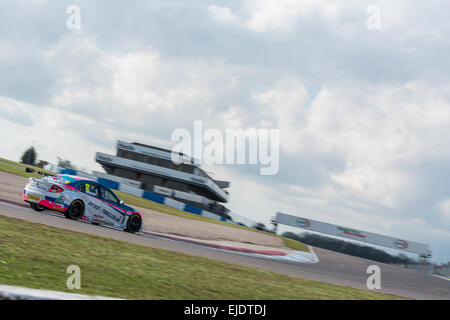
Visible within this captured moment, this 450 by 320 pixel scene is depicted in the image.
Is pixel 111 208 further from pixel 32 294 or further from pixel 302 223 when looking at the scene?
pixel 302 223

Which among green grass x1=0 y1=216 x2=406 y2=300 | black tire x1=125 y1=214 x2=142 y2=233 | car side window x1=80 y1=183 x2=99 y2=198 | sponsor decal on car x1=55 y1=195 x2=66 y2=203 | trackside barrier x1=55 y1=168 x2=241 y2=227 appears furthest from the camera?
trackside barrier x1=55 y1=168 x2=241 y2=227

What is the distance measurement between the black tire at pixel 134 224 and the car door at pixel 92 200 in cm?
85

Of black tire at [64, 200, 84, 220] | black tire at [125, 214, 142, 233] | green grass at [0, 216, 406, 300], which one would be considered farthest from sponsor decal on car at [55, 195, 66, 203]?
green grass at [0, 216, 406, 300]

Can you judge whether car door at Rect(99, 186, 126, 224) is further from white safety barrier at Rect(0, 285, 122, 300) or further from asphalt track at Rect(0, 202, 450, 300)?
white safety barrier at Rect(0, 285, 122, 300)

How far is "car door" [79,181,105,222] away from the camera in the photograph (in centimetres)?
1283

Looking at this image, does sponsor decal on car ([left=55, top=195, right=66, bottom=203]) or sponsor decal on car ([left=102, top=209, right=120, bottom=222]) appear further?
sponsor decal on car ([left=102, top=209, right=120, bottom=222])

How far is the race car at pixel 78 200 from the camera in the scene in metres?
12.3

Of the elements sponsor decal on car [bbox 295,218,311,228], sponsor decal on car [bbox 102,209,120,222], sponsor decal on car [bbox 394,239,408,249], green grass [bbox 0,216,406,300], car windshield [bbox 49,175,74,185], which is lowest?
sponsor decal on car [bbox 394,239,408,249]

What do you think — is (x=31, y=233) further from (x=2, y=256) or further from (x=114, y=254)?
(x=2, y=256)

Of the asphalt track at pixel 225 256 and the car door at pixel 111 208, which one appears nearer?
the asphalt track at pixel 225 256

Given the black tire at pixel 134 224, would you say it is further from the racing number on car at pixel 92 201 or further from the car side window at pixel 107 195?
the racing number on car at pixel 92 201

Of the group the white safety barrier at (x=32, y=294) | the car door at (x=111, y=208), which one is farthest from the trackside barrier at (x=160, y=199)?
the white safety barrier at (x=32, y=294)
